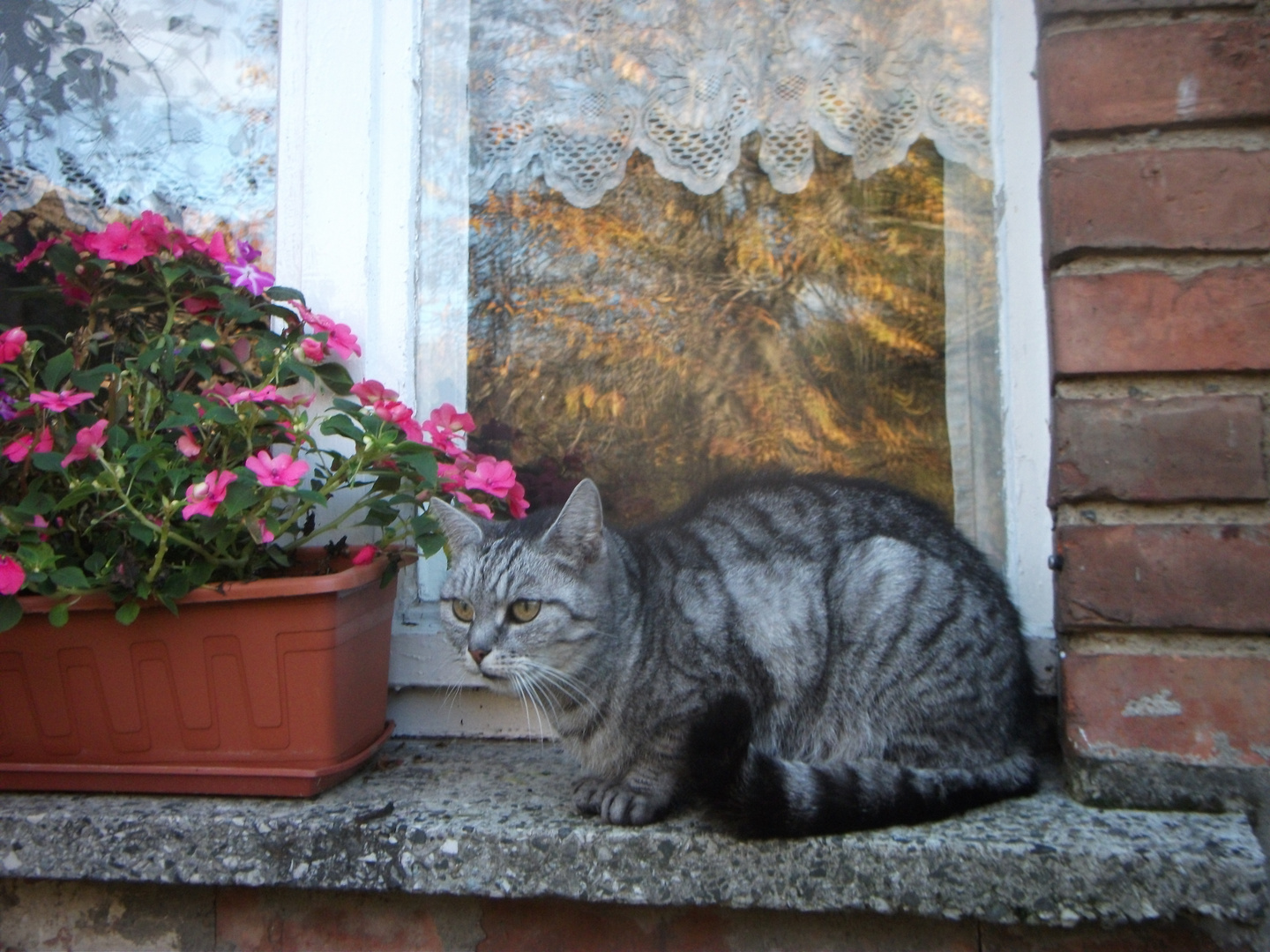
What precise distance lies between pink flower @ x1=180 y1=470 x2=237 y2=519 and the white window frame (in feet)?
1.93

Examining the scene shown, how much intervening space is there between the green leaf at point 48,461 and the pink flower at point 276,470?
311 mm

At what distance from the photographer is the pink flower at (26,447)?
4.95ft

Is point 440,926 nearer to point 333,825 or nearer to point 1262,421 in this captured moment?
point 333,825

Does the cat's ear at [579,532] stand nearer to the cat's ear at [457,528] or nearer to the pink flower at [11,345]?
the cat's ear at [457,528]

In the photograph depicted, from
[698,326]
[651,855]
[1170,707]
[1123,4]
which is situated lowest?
[651,855]

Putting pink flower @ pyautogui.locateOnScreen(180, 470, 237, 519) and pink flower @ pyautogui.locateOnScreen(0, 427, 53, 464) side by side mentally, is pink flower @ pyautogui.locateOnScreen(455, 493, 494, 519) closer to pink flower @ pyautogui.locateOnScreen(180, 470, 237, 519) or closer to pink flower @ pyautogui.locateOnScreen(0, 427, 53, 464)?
pink flower @ pyautogui.locateOnScreen(180, 470, 237, 519)

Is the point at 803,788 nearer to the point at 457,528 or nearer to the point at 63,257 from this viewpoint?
the point at 457,528

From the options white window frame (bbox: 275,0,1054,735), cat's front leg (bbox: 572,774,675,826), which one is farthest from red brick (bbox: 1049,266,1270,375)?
cat's front leg (bbox: 572,774,675,826)

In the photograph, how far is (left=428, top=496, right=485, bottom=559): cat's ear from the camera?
1.71m

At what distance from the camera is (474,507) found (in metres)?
1.83

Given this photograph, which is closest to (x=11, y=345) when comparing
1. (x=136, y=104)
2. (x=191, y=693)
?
(x=191, y=693)

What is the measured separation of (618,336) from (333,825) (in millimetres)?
1235

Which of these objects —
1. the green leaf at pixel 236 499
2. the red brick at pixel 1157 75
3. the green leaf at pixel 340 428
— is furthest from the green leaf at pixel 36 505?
the red brick at pixel 1157 75

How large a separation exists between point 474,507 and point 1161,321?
1.27 m
